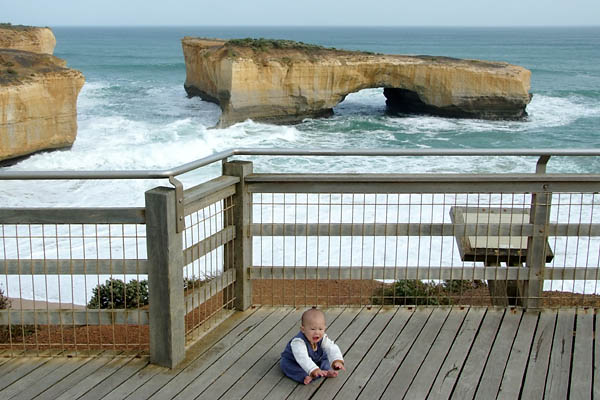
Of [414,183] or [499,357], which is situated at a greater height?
[414,183]

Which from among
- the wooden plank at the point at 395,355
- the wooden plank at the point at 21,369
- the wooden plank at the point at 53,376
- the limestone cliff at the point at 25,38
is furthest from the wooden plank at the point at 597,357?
the limestone cliff at the point at 25,38

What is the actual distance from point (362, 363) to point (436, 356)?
51cm

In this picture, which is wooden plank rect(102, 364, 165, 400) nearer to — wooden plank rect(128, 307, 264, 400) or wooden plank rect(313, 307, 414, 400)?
wooden plank rect(128, 307, 264, 400)

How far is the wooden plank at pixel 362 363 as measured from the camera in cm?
411

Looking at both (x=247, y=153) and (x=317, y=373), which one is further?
(x=247, y=153)

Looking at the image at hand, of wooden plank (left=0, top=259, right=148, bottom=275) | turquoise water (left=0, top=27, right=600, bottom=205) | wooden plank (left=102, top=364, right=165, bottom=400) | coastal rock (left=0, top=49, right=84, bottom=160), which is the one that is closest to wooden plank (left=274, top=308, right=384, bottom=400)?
wooden plank (left=102, top=364, right=165, bottom=400)

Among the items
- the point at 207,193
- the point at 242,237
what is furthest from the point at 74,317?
the point at 242,237

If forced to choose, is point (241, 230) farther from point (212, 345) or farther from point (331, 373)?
point (331, 373)

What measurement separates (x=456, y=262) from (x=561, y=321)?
836 centimetres

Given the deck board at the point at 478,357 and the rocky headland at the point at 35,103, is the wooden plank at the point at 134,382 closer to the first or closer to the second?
the deck board at the point at 478,357

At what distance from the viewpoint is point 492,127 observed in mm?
42125

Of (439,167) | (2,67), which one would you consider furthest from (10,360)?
(2,67)

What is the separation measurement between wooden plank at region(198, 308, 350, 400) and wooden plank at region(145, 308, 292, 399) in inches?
2.5

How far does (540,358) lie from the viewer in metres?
4.55
